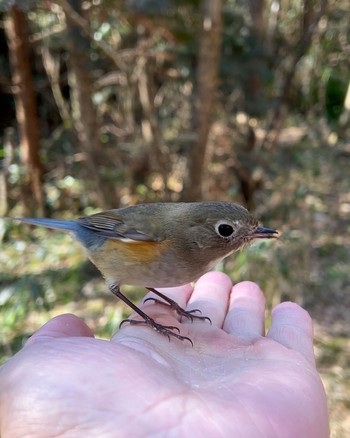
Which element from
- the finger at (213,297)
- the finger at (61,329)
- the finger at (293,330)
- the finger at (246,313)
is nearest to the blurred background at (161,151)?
the finger at (213,297)

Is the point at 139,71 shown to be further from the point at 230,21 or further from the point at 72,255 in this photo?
the point at 72,255

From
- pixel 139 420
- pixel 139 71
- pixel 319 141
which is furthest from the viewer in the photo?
pixel 319 141

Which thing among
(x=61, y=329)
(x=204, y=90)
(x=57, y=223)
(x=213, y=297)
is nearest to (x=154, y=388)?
(x=61, y=329)

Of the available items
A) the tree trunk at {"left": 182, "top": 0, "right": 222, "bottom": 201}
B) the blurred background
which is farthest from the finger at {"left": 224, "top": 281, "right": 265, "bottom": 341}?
the tree trunk at {"left": 182, "top": 0, "right": 222, "bottom": 201}

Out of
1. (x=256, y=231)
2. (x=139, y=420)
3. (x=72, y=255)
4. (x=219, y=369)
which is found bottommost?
(x=72, y=255)

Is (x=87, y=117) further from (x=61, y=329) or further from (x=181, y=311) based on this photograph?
(x=61, y=329)

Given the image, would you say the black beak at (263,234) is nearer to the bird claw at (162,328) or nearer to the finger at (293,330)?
the finger at (293,330)

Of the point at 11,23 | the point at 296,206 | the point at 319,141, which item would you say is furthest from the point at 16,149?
the point at 319,141
